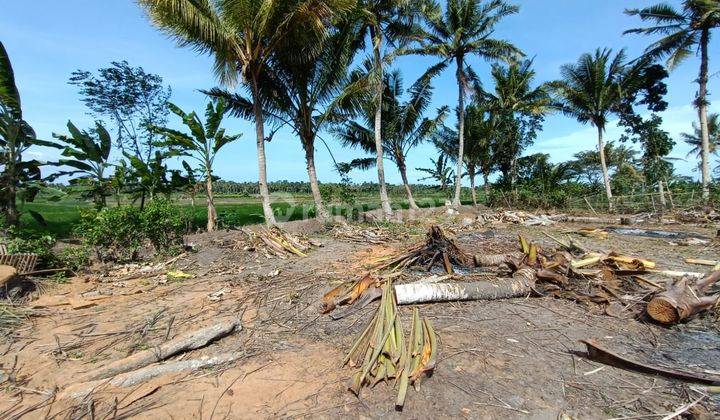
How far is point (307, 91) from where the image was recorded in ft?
41.7

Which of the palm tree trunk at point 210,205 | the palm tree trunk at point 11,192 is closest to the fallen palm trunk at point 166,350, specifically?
the palm tree trunk at point 210,205

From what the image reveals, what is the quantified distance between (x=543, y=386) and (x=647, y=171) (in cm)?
2594

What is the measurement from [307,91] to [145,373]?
11023 mm

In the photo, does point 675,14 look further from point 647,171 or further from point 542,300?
point 542,300

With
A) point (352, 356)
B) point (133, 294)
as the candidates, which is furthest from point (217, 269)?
point (352, 356)

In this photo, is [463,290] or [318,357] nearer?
[318,357]

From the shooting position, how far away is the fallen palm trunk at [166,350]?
3.26 meters

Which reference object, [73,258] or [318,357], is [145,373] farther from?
[73,258]

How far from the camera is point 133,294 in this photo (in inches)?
237

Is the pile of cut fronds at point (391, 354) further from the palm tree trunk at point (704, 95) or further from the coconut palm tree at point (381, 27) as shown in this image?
the palm tree trunk at point (704, 95)

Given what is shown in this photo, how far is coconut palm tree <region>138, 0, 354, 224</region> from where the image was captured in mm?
9227

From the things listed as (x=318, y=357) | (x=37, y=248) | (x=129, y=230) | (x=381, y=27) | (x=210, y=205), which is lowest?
(x=318, y=357)

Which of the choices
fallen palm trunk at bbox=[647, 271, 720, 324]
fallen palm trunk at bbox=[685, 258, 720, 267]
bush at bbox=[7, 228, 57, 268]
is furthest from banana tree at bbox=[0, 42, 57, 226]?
fallen palm trunk at bbox=[685, 258, 720, 267]

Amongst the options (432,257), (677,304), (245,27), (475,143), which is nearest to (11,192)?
(245,27)
